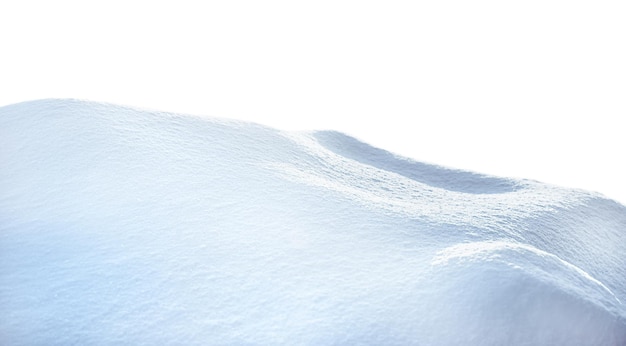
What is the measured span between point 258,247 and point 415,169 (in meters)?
1.21

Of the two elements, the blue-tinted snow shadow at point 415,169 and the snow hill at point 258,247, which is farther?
the blue-tinted snow shadow at point 415,169

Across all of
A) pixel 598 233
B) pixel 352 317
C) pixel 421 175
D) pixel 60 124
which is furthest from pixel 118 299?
pixel 598 233

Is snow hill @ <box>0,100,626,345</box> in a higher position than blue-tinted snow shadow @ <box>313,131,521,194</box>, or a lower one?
lower

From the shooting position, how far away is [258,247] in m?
1.96

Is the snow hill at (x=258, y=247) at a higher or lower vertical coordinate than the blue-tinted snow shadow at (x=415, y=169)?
lower

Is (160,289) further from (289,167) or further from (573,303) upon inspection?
(573,303)

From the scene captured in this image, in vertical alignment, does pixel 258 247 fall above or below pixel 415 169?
below

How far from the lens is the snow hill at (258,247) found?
1.74 m

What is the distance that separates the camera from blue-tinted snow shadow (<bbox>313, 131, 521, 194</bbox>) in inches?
113

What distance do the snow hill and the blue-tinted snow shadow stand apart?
0.48ft

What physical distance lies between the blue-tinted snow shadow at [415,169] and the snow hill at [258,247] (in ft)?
0.48

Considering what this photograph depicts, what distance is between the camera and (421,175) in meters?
2.94

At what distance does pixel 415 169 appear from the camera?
3.00 meters

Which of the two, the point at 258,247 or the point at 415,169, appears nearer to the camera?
the point at 258,247
